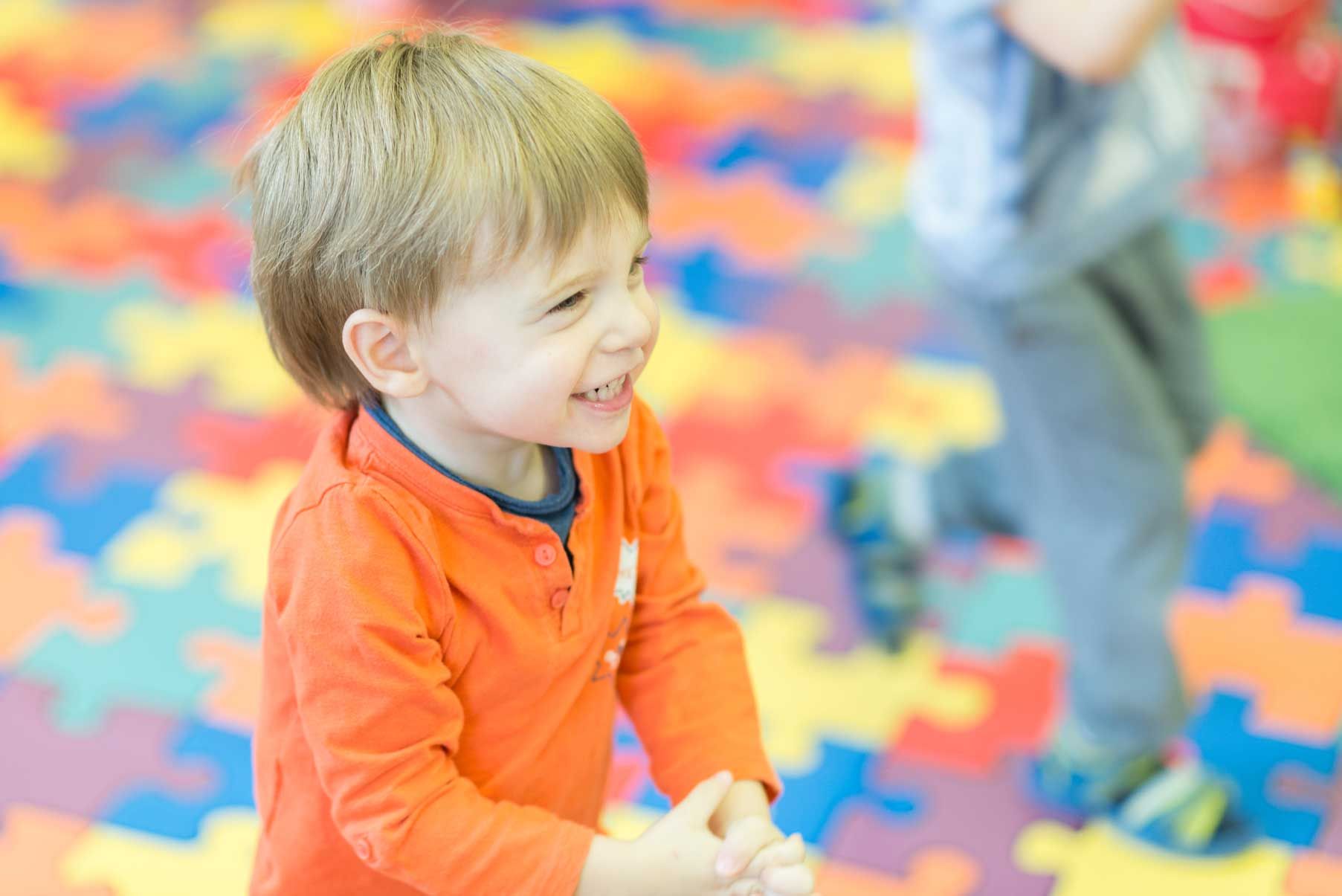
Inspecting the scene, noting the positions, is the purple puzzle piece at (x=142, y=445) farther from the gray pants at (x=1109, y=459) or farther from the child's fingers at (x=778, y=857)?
the child's fingers at (x=778, y=857)

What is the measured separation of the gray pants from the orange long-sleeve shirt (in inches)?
19.2

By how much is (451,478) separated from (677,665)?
21 centimetres

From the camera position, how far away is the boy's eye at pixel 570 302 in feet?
2.58

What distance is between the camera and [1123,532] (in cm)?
133

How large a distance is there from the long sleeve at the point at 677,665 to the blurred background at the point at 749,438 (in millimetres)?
336

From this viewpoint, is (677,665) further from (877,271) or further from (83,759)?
(877,271)

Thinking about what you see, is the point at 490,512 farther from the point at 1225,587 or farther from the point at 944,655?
the point at 1225,587

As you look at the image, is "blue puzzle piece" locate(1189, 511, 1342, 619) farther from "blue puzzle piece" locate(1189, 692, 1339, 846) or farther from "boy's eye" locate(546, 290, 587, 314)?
"boy's eye" locate(546, 290, 587, 314)

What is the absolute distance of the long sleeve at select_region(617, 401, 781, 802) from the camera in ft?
3.03

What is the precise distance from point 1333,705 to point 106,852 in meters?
1.17

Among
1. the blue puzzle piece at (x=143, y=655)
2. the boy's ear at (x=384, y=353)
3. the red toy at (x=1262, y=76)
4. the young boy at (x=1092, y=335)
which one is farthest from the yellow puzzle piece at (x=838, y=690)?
the red toy at (x=1262, y=76)

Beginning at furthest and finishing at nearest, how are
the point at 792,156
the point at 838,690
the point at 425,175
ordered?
the point at 792,156 → the point at 838,690 → the point at 425,175

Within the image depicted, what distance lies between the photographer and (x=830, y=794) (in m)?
1.44

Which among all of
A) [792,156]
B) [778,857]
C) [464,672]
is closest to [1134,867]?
[778,857]
